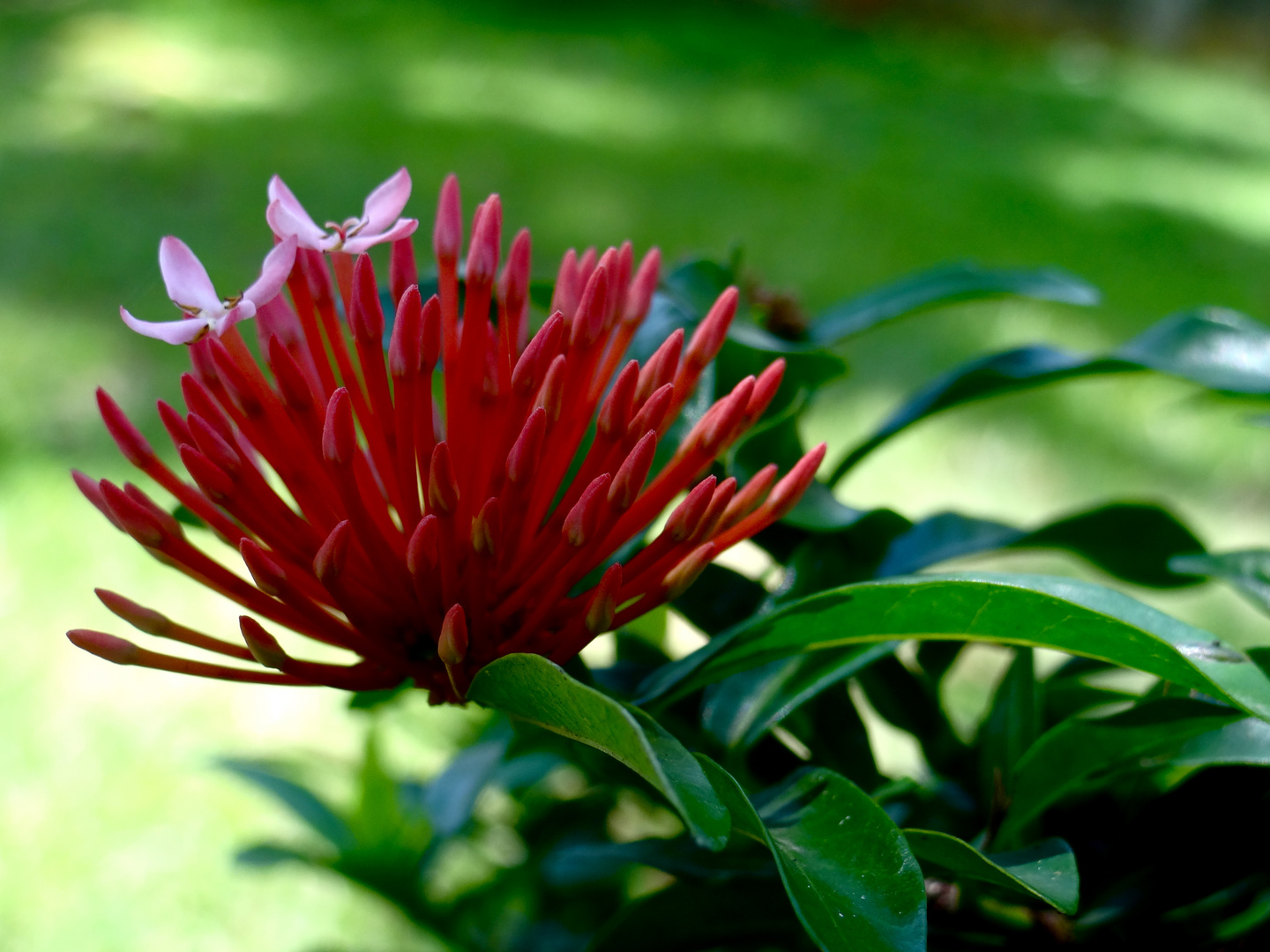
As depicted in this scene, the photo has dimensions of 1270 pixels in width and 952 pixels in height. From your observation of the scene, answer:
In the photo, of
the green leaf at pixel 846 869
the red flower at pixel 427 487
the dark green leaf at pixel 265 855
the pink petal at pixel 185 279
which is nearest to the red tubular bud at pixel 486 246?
the red flower at pixel 427 487

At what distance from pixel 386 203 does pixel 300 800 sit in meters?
0.68

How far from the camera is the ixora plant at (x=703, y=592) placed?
1.41 feet

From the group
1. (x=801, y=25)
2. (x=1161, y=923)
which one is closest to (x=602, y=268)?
(x=1161, y=923)

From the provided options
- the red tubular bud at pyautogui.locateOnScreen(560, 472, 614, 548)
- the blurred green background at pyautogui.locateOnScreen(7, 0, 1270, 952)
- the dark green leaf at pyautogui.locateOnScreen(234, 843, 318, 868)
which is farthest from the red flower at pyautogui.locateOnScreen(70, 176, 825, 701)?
the blurred green background at pyautogui.locateOnScreen(7, 0, 1270, 952)

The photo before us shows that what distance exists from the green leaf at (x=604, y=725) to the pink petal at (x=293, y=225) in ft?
0.61

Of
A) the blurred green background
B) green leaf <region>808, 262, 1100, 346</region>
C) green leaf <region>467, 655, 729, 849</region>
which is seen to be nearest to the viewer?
green leaf <region>467, 655, 729, 849</region>

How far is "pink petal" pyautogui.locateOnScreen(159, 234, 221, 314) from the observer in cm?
46

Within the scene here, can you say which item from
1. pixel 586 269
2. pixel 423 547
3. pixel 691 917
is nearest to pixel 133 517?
pixel 423 547

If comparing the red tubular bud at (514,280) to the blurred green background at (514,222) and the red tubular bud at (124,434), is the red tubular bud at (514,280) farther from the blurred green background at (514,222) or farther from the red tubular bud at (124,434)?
the blurred green background at (514,222)

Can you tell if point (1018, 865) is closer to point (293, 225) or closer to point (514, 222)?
point (293, 225)

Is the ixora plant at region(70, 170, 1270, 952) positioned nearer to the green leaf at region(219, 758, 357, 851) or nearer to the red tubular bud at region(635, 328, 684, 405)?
the red tubular bud at region(635, 328, 684, 405)

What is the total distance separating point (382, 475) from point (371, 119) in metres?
3.76

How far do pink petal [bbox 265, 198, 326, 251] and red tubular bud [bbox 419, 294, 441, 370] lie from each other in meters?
0.06

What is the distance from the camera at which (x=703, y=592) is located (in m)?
0.61
